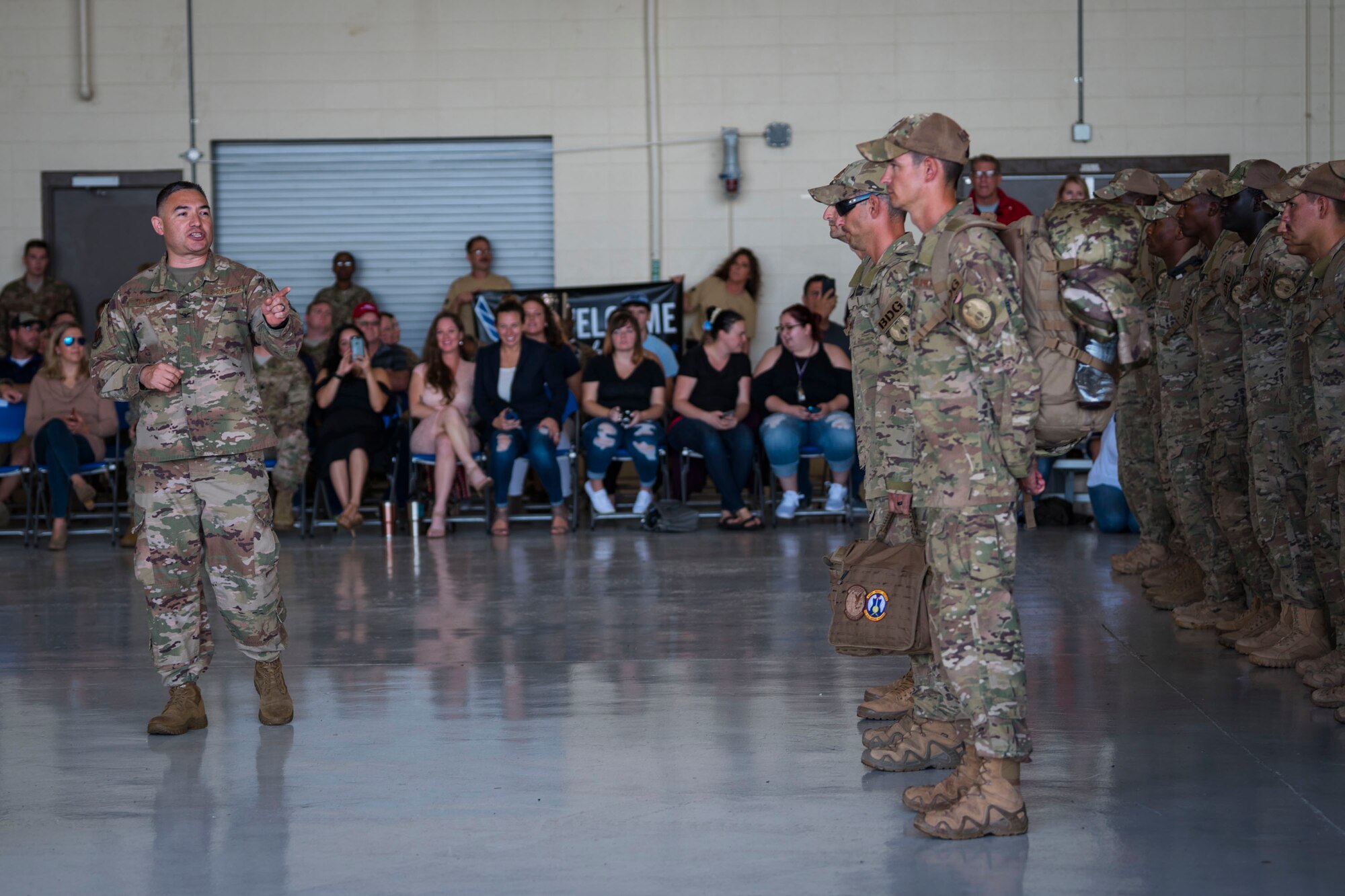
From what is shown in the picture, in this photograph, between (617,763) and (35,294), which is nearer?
(617,763)

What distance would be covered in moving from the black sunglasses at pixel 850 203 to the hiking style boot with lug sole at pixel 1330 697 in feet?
6.67

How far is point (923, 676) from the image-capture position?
12.5 ft

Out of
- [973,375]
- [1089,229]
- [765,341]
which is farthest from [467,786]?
[765,341]

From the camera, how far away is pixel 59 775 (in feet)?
12.6

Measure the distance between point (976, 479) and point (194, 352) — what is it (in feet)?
8.02

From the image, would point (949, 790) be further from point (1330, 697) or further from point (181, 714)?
point (181, 714)

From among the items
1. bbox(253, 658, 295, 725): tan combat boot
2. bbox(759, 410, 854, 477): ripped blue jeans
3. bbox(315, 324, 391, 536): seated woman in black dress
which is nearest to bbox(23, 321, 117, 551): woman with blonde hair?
bbox(315, 324, 391, 536): seated woman in black dress

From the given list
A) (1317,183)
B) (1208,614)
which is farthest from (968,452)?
(1208,614)

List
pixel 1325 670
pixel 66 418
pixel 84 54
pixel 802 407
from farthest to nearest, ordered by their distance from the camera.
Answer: pixel 84 54
pixel 802 407
pixel 66 418
pixel 1325 670

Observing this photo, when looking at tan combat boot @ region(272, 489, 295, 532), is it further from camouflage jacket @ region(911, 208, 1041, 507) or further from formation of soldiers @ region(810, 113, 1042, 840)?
camouflage jacket @ region(911, 208, 1041, 507)

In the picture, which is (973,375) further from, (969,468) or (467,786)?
(467,786)

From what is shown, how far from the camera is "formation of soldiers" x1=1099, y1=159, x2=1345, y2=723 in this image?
14.5ft

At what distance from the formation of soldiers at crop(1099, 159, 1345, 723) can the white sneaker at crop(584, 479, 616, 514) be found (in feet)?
13.3

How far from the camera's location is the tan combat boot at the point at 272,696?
436 cm
